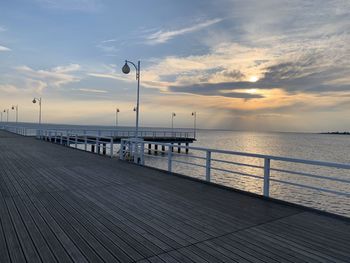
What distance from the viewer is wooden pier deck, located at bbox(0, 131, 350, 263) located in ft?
9.44

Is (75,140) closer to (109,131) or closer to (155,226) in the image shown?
(109,131)

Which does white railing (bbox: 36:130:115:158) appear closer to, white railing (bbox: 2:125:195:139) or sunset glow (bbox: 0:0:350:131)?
white railing (bbox: 2:125:195:139)

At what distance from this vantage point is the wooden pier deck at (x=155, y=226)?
288 centimetres

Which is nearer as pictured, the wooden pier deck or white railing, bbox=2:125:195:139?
the wooden pier deck

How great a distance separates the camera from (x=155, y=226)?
3713mm

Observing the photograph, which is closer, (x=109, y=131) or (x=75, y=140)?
(x=75, y=140)

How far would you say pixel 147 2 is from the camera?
44.5 feet

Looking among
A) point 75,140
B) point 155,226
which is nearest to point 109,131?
point 75,140

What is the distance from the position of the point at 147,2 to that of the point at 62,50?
10.6 metres

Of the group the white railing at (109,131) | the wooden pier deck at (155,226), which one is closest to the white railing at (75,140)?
the white railing at (109,131)

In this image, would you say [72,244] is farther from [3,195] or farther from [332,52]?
[332,52]

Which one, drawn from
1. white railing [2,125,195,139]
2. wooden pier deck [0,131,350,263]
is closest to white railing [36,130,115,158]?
white railing [2,125,195,139]

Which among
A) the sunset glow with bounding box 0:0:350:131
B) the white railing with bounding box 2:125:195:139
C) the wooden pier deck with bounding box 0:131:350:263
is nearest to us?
the wooden pier deck with bounding box 0:131:350:263

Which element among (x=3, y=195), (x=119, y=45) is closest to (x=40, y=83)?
(x=119, y=45)
